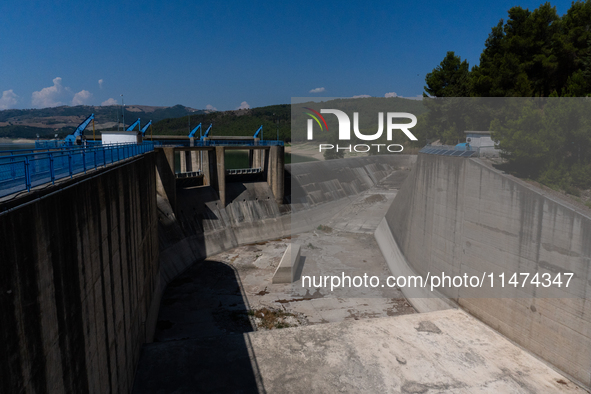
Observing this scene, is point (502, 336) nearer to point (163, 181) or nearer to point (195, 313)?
point (195, 313)

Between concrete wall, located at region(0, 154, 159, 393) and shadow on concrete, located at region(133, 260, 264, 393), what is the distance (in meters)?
1.30

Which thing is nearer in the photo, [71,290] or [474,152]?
[71,290]

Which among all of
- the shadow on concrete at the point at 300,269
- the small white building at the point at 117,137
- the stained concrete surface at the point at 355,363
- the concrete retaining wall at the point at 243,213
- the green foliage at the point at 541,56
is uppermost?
the green foliage at the point at 541,56

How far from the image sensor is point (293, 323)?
21375 millimetres

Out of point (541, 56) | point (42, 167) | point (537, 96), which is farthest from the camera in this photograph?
point (537, 96)

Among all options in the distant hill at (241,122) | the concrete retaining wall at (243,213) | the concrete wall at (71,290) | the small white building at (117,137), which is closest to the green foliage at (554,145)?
the concrete wall at (71,290)

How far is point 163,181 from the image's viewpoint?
30.1 meters

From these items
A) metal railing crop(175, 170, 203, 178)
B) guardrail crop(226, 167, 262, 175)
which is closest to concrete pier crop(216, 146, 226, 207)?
metal railing crop(175, 170, 203, 178)

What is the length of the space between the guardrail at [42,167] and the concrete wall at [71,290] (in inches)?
13.9

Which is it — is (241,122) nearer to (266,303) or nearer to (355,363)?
(266,303)

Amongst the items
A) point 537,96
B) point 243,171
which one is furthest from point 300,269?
point 537,96

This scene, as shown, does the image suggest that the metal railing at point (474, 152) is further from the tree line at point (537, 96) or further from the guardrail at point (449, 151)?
the tree line at point (537, 96)

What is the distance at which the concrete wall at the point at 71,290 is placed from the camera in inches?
231

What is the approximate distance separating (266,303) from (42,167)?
17.5m
